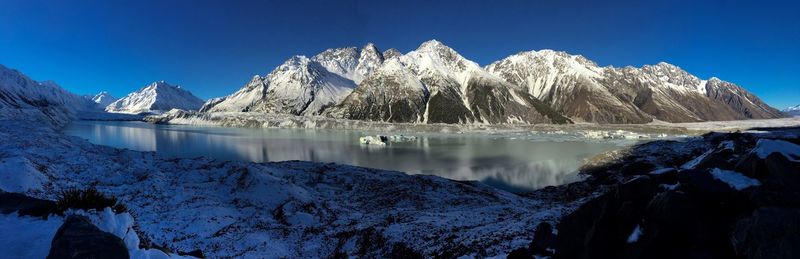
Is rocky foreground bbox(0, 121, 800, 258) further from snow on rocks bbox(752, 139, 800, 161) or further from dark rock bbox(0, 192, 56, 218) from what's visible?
dark rock bbox(0, 192, 56, 218)

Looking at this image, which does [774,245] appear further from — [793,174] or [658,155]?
[658,155]

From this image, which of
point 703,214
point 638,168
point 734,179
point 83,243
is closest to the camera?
point 83,243

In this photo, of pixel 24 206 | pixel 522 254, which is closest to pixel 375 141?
pixel 522 254

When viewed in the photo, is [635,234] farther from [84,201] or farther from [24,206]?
[24,206]

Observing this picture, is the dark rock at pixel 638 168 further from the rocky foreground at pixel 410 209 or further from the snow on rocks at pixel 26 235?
the snow on rocks at pixel 26 235

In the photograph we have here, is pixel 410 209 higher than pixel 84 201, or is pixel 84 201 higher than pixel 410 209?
pixel 84 201

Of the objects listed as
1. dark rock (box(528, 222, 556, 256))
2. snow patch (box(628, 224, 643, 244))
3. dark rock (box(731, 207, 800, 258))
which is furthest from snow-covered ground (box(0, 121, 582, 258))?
dark rock (box(731, 207, 800, 258))
